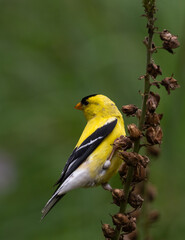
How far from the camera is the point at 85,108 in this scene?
3.53 metres

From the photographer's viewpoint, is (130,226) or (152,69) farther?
(130,226)

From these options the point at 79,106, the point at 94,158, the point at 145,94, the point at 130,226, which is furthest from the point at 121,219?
the point at 79,106

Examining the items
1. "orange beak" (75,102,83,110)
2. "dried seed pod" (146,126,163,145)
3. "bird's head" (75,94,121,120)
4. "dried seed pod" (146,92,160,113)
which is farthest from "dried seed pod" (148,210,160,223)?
"orange beak" (75,102,83,110)

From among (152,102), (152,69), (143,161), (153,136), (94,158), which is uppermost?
(152,69)

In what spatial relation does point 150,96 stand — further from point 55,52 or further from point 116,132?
point 55,52

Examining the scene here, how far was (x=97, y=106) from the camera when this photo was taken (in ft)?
11.5

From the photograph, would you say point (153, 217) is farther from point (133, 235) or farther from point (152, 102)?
point (152, 102)

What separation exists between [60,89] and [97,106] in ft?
1.04

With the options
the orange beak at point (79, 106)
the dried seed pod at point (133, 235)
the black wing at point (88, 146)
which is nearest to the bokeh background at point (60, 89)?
the orange beak at point (79, 106)

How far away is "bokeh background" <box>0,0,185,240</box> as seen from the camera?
2864 millimetres

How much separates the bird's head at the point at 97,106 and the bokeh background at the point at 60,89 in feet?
0.22

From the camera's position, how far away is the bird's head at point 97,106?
3419mm

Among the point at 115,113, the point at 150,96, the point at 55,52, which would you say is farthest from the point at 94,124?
the point at 150,96

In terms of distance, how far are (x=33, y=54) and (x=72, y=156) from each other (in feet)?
3.29
